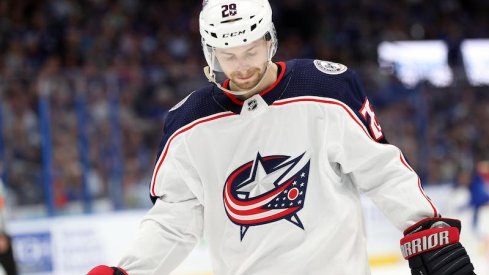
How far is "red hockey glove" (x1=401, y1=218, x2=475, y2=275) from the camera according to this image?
1792 millimetres

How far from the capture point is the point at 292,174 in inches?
75.5

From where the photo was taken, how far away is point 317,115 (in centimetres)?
190

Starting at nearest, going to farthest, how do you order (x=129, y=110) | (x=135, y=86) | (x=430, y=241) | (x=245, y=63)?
(x=430, y=241) < (x=245, y=63) < (x=129, y=110) < (x=135, y=86)

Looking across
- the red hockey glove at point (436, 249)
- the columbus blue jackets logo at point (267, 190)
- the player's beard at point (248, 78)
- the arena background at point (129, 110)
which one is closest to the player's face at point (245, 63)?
the player's beard at point (248, 78)

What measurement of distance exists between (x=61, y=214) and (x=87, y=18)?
2.67 meters

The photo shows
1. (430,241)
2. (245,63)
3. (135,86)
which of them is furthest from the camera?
(135,86)

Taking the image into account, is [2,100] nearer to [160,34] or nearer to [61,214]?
[61,214]

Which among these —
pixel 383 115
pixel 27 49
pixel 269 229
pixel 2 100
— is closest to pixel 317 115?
pixel 269 229

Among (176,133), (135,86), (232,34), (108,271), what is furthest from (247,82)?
(135,86)

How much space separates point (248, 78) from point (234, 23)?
0.13m

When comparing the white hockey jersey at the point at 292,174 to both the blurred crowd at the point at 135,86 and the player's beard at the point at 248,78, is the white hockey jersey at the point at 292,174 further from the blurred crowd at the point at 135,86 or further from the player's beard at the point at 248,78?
the blurred crowd at the point at 135,86

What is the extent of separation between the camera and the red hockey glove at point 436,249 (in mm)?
1792

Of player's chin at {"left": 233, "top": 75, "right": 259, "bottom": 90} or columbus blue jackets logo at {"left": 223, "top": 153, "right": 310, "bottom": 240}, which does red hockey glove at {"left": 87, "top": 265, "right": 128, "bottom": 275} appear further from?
player's chin at {"left": 233, "top": 75, "right": 259, "bottom": 90}

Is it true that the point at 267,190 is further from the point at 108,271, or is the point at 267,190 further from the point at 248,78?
the point at 108,271
